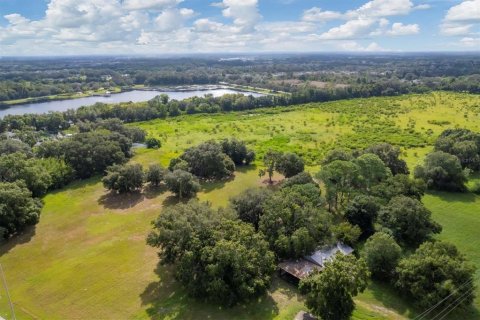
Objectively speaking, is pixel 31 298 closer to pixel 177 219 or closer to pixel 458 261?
pixel 177 219

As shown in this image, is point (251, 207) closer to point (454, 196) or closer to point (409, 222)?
point (409, 222)

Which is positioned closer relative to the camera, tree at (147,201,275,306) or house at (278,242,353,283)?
tree at (147,201,275,306)

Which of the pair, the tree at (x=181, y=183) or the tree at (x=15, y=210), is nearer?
the tree at (x=15, y=210)

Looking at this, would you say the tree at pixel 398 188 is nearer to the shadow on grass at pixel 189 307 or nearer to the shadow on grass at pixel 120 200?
the shadow on grass at pixel 189 307

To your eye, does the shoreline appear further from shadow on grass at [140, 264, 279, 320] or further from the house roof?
the house roof

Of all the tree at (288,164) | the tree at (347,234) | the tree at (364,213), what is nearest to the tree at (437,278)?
the tree at (347,234)

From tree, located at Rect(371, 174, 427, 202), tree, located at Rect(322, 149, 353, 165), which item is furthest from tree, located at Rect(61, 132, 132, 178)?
tree, located at Rect(371, 174, 427, 202)
